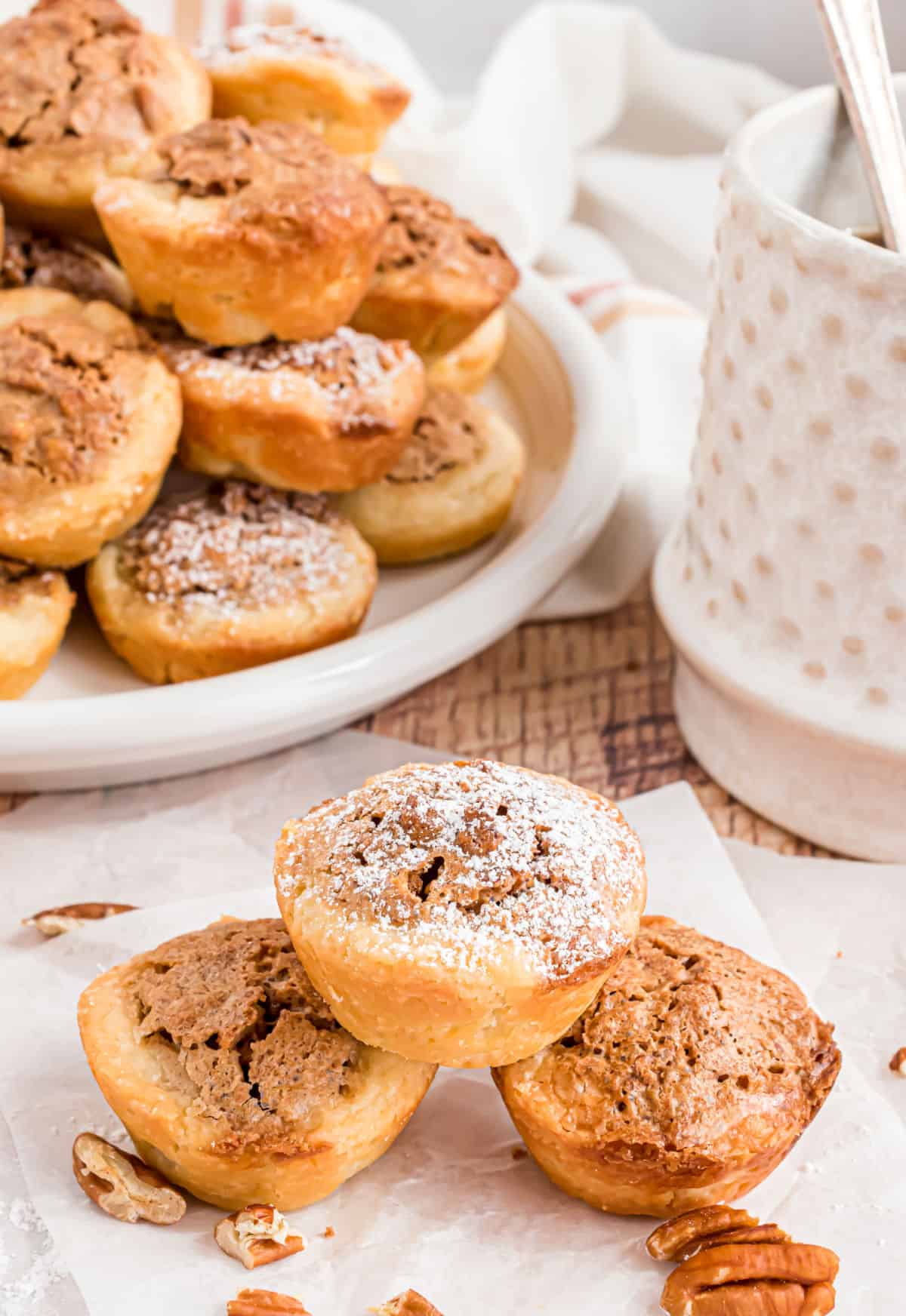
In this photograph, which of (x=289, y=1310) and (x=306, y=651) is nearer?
(x=289, y=1310)

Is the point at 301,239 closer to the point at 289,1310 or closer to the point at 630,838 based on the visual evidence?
the point at 630,838

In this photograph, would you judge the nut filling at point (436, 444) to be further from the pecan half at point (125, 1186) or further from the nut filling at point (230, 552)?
the pecan half at point (125, 1186)

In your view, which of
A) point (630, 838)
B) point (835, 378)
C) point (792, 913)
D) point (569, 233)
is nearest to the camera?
point (630, 838)

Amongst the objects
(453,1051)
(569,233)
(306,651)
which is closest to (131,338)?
(306,651)

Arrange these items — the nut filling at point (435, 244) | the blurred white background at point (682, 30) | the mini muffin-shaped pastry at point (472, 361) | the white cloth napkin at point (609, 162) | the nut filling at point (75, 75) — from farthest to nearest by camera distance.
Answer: the blurred white background at point (682, 30)
the white cloth napkin at point (609, 162)
the mini muffin-shaped pastry at point (472, 361)
the nut filling at point (435, 244)
the nut filling at point (75, 75)

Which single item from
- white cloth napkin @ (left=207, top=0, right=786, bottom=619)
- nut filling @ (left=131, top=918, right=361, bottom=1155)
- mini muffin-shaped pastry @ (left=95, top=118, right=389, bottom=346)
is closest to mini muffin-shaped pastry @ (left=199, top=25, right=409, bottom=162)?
mini muffin-shaped pastry @ (left=95, top=118, right=389, bottom=346)

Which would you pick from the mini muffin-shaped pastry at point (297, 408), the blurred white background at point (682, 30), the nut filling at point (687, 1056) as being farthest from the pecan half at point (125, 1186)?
the blurred white background at point (682, 30)

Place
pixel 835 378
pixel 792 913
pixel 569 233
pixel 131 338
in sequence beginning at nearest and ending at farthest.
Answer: pixel 835 378
pixel 792 913
pixel 131 338
pixel 569 233

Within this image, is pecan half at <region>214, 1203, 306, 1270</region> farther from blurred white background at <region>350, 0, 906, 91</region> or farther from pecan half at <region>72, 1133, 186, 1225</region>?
blurred white background at <region>350, 0, 906, 91</region>
